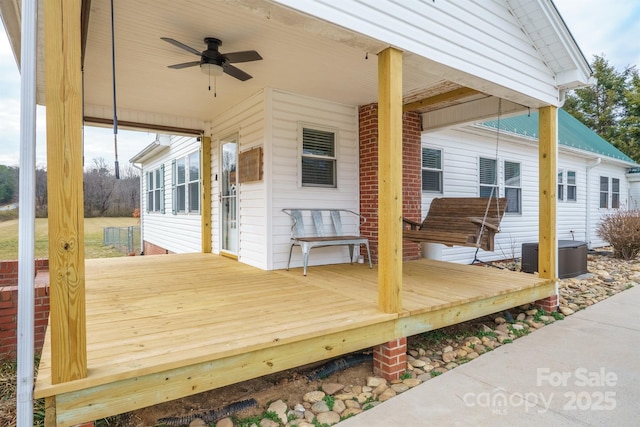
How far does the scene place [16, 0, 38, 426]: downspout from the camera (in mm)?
1681

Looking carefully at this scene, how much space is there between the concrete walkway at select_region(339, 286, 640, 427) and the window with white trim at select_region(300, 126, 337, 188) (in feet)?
10.5

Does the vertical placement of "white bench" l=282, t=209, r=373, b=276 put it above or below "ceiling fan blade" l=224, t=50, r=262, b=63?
below

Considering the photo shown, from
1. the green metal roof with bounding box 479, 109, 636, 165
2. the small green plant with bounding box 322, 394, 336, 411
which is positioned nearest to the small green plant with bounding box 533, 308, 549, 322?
the small green plant with bounding box 322, 394, 336, 411

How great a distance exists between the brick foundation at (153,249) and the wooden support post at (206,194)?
3043mm

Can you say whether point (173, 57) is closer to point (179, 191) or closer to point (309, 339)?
point (309, 339)

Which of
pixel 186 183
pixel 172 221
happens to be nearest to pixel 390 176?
pixel 186 183

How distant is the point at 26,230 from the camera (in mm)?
1701

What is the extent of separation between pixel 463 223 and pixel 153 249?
31.3 ft

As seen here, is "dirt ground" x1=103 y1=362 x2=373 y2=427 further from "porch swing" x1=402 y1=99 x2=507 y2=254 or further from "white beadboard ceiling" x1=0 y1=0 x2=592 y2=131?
"white beadboard ceiling" x1=0 y1=0 x2=592 y2=131

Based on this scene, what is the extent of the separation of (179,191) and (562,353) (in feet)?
25.3

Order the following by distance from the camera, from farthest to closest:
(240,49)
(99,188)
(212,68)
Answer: (99,188) < (240,49) < (212,68)

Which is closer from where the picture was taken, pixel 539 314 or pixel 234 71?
pixel 234 71

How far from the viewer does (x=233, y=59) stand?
3525mm

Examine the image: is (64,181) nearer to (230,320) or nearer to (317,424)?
(230,320)
